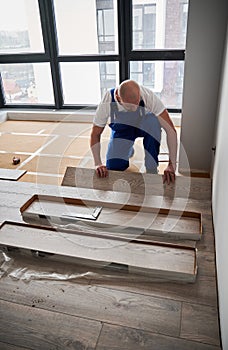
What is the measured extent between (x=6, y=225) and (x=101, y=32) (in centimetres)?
294

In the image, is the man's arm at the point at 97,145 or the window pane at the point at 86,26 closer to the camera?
the man's arm at the point at 97,145

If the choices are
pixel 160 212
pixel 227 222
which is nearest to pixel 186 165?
pixel 160 212

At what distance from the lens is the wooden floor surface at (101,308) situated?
116 cm

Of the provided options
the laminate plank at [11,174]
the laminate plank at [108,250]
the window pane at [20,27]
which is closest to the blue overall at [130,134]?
the laminate plank at [11,174]

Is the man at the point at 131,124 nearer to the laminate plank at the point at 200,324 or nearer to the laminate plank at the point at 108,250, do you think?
the laminate plank at the point at 108,250

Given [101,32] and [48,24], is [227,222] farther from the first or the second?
[48,24]

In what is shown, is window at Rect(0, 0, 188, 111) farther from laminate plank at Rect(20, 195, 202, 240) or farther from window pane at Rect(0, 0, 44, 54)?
laminate plank at Rect(20, 195, 202, 240)

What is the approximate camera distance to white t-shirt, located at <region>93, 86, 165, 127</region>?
2.06m

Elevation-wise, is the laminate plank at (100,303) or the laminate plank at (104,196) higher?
the laminate plank at (104,196)

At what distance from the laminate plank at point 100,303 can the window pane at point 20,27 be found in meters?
3.48

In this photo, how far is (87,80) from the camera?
4078mm

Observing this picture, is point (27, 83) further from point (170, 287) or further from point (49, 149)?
point (170, 287)

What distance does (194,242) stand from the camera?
1.66 m

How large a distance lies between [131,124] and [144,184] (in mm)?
514
